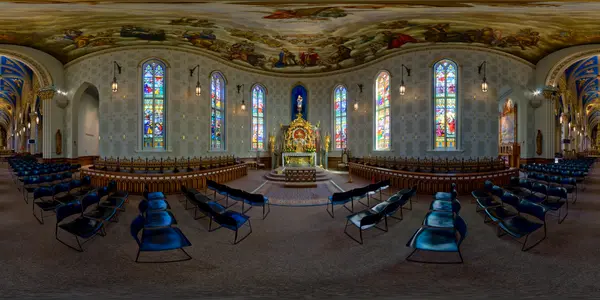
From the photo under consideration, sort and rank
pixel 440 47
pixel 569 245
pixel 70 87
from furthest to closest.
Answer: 1. pixel 70 87
2. pixel 440 47
3. pixel 569 245

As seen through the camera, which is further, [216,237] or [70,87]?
[70,87]

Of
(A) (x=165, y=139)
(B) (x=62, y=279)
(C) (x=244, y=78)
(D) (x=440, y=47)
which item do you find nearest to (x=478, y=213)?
(B) (x=62, y=279)

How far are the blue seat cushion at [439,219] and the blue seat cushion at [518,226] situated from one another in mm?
853

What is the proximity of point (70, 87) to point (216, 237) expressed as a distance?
20769mm

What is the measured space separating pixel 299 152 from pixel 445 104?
10.6 m

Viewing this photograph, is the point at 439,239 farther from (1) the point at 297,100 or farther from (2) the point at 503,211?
(1) the point at 297,100

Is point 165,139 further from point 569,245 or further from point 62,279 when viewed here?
point 569,245

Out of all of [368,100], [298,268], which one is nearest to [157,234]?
[298,268]

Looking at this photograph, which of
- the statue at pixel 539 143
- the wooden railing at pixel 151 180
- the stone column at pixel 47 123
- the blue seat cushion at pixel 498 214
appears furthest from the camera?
the stone column at pixel 47 123

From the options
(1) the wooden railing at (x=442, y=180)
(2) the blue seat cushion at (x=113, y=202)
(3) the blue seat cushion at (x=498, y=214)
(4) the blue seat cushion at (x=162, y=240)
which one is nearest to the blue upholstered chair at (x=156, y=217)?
(4) the blue seat cushion at (x=162, y=240)

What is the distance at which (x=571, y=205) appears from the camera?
26.9 ft

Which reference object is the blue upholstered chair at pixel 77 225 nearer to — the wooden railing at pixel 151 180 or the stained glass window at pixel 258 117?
the wooden railing at pixel 151 180

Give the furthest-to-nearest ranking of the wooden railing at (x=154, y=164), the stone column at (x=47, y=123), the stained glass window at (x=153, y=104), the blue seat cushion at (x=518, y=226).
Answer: the stone column at (x=47, y=123) → the stained glass window at (x=153, y=104) → the wooden railing at (x=154, y=164) → the blue seat cushion at (x=518, y=226)

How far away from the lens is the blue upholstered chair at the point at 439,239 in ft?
12.8
